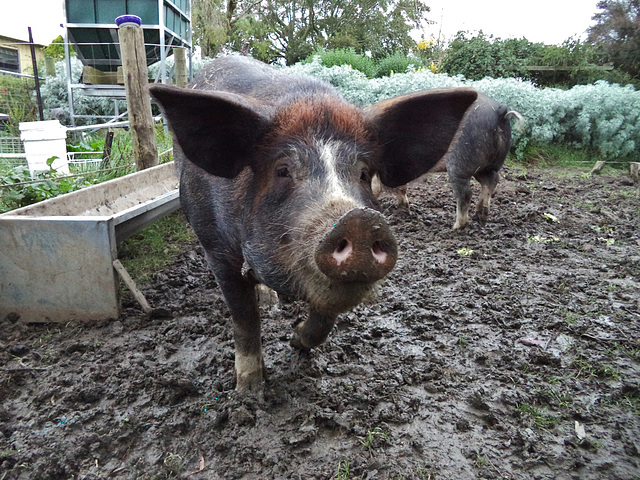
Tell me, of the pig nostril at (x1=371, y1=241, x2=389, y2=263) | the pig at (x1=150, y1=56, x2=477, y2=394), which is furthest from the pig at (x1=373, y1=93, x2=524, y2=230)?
the pig nostril at (x1=371, y1=241, x2=389, y2=263)

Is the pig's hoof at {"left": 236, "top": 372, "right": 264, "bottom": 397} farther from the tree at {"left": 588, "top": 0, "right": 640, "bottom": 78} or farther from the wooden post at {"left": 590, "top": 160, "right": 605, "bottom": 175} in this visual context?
the tree at {"left": 588, "top": 0, "right": 640, "bottom": 78}

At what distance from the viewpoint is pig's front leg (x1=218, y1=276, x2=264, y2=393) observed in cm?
253

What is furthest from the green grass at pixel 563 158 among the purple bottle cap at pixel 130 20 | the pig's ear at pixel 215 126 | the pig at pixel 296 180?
the pig's ear at pixel 215 126

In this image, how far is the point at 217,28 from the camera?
21.8 meters

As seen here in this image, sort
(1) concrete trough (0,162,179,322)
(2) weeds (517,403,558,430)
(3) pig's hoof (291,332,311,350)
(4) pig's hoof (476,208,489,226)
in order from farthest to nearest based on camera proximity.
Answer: (4) pig's hoof (476,208,489,226), (1) concrete trough (0,162,179,322), (3) pig's hoof (291,332,311,350), (2) weeds (517,403,558,430)

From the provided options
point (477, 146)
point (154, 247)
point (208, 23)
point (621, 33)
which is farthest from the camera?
point (208, 23)

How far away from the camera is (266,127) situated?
6.58 feet

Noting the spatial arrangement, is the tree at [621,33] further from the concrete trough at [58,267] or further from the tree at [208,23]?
the concrete trough at [58,267]

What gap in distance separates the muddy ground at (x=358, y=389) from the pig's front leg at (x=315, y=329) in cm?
20

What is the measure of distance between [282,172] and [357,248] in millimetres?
633

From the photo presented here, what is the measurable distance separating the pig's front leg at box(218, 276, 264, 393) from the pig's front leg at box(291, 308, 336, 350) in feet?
0.93

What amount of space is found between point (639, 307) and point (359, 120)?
2.90 m

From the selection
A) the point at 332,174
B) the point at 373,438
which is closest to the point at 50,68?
the point at 332,174

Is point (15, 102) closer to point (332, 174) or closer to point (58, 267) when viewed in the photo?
point (58, 267)
